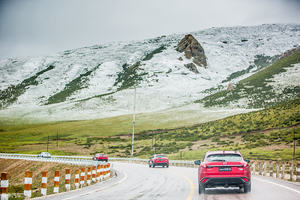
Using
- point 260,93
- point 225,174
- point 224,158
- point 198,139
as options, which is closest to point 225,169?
point 225,174

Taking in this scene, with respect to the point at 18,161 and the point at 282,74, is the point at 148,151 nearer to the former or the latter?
the point at 18,161

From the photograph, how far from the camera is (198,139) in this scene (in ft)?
289

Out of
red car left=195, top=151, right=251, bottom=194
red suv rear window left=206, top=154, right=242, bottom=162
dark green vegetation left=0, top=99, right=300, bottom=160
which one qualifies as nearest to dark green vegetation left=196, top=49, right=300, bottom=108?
dark green vegetation left=0, top=99, right=300, bottom=160

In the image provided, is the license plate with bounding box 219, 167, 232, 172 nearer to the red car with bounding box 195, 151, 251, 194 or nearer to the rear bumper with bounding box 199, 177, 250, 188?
the red car with bounding box 195, 151, 251, 194

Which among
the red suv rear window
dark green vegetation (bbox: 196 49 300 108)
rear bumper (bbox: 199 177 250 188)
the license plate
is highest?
dark green vegetation (bbox: 196 49 300 108)

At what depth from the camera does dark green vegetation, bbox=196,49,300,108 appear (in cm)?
13488

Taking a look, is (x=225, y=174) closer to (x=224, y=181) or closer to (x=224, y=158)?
(x=224, y=181)

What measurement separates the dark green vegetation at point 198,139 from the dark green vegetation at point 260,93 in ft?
91.2

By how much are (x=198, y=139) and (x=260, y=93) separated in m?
70.4

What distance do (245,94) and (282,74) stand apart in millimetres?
26870

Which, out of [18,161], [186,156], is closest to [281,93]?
[186,156]

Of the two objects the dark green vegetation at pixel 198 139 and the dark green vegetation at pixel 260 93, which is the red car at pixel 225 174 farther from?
the dark green vegetation at pixel 260 93

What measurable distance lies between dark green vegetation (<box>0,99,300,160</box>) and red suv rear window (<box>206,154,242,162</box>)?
40.2 m

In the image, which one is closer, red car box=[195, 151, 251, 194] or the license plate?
red car box=[195, 151, 251, 194]
